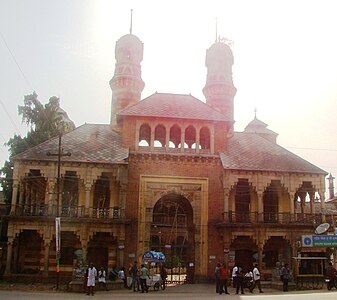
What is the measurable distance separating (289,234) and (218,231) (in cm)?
503

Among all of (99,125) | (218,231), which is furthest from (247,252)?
(99,125)

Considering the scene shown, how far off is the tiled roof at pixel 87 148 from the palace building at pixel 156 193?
0.08m

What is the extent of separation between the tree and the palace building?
220 inches

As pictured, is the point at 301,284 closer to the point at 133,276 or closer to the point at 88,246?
the point at 133,276

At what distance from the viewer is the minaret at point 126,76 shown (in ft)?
155

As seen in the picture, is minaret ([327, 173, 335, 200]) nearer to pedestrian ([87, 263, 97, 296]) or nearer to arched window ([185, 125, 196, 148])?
arched window ([185, 125, 196, 148])

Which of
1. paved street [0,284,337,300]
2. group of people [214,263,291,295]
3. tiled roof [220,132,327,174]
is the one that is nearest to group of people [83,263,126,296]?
paved street [0,284,337,300]

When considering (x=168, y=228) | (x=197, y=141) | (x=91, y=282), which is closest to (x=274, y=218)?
(x=197, y=141)

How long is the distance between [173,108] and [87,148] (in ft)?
24.4

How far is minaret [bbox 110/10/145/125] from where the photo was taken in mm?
47219

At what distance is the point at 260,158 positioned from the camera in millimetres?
35781

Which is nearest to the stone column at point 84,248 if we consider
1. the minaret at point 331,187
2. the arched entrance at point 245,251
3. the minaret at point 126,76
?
the arched entrance at point 245,251

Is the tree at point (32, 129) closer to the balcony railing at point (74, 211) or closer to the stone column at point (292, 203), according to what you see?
the balcony railing at point (74, 211)

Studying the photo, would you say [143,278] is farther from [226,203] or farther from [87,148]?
[87,148]
